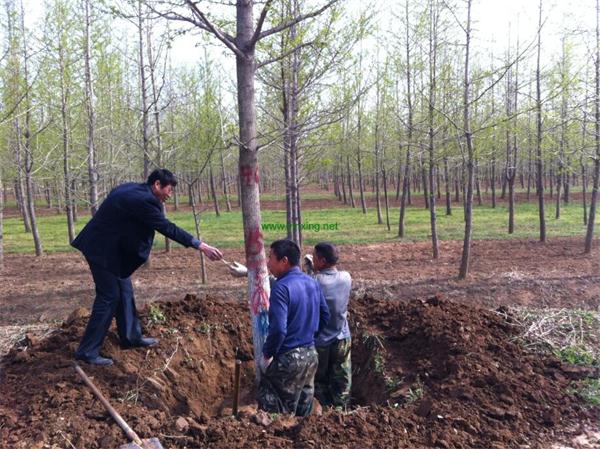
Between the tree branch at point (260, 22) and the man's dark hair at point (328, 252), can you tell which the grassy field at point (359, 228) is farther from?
the tree branch at point (260, 22)

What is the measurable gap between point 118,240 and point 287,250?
1.47m

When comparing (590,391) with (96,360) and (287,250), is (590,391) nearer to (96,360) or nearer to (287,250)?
(287,250)

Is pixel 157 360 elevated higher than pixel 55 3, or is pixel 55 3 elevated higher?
pixel 55 3

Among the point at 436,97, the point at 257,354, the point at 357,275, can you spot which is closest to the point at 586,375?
the point at 257,354

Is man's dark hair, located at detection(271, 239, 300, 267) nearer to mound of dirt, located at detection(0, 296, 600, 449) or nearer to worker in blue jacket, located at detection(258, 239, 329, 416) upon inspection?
worker in blue jacket, located at detection(258, 239, 329, 416)

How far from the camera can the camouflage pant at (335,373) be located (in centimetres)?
434

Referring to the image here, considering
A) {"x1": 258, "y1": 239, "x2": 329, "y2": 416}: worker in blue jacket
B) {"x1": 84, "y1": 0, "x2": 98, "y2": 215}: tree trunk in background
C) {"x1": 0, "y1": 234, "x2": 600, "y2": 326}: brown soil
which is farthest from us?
{"x1": 84, "y1": 0, "x2": 98, "y2": 215}: tree trunk in background

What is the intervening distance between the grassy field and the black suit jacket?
9.37 meters

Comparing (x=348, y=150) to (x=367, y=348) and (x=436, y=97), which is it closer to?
(x=436, y=97)

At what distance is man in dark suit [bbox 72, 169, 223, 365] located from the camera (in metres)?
3.82

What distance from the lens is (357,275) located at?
31.0 feet

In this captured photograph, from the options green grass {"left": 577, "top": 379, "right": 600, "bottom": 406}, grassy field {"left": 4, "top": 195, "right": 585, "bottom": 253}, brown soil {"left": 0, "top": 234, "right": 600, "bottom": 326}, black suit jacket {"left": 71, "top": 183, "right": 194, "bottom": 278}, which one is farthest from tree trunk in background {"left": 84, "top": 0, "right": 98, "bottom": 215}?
green grass {"left": 577, "top": 379, "right": 600, "bottom": 406}

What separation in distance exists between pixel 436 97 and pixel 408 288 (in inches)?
191

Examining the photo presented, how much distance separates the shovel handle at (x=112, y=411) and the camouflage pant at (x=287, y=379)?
110cm
